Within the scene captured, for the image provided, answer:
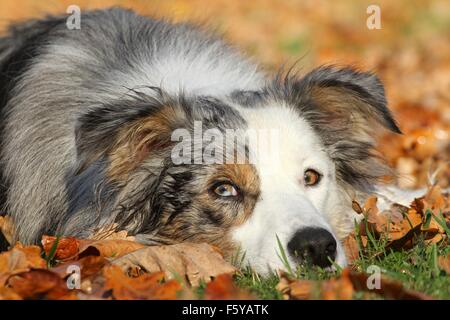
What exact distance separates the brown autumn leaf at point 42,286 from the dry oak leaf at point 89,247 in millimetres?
521

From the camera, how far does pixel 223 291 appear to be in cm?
373

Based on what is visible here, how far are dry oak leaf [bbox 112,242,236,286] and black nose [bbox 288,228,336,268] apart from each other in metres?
0.33

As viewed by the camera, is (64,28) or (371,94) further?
(64,28)

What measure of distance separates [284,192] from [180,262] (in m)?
0.64

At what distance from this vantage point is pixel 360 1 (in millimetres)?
17312

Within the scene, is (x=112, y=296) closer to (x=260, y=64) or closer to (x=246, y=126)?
(x=246, y=126)

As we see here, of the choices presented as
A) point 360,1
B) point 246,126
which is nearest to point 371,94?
point 246,126

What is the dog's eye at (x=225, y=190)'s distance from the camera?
4.40 m

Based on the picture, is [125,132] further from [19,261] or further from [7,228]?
[7,228]

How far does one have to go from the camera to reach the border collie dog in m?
4.38

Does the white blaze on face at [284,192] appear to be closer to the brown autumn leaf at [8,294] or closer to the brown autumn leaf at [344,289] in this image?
the brown autumn leaf at [344,289]

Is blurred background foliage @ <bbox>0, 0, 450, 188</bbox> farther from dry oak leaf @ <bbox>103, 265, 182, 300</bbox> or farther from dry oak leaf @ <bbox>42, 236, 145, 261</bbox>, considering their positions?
dry oak leaf @ <bbox>103, 265, 182, 300</bbox>
